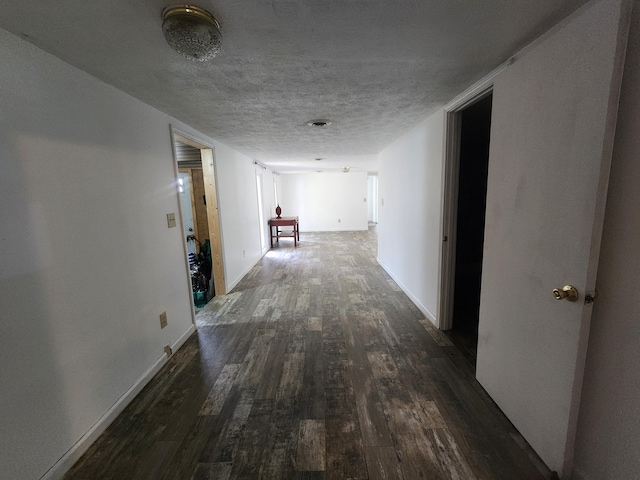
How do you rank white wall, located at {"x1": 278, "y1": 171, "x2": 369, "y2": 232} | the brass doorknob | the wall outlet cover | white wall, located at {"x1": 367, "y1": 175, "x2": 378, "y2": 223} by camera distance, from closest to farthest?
the brass doorknob < the wall outlet cover < white wall, located at {"x1": 278, "y1": 171, "x2": 369, "y2": 232} < white wall, located at {"x1": 367, "y1": 175, "x2": 378, "y2": 223}

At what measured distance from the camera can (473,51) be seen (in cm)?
135

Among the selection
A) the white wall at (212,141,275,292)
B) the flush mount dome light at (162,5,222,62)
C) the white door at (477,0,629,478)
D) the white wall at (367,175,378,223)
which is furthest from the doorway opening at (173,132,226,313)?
the white wall at (367,175,378,223)

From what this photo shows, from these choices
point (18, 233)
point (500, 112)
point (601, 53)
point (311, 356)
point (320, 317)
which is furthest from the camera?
point (320, 317)

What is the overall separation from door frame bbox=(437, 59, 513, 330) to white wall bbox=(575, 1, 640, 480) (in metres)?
1.23

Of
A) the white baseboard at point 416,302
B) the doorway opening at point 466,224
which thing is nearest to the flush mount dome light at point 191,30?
the doorway opening at point 466,224

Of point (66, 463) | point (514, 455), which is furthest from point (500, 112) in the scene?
point (66, 463)

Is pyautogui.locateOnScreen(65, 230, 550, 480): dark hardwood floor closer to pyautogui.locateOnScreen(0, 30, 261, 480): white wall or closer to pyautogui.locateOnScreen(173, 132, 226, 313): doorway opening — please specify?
pyautogui.locateOnScreen(0, 30, 261, 480): white wall

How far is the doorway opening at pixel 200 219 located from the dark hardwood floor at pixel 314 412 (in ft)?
2.83

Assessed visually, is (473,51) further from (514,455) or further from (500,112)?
(514,455)

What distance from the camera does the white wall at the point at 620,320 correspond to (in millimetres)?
907

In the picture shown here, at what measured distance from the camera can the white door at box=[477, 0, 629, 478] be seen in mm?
969

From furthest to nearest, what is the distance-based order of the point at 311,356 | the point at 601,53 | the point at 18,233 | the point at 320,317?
the point at 320,317
the point at 311,356
the point at 18,233
the point at 601,53

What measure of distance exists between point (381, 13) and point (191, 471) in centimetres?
223

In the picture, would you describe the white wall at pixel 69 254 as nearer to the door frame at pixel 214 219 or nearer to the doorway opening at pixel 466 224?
the door frame at pixel 214 219
